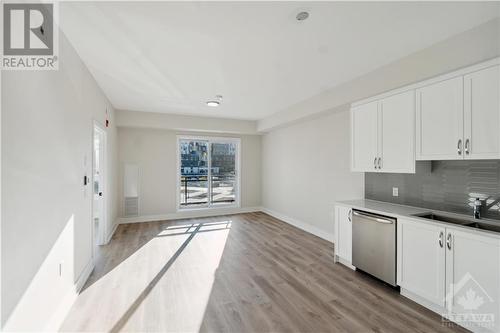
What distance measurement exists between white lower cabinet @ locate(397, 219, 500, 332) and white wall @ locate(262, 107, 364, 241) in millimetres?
1367

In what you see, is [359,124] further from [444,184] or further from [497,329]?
[497,329]

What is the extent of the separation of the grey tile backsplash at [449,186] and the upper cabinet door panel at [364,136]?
40cm

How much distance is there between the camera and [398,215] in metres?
2.57

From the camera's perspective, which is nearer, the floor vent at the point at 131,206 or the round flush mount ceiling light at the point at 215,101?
the round flush mount ceiling light at the point at 215,101

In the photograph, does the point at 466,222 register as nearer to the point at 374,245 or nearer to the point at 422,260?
the point at 422,260

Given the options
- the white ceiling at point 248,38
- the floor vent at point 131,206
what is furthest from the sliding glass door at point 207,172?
the white ceiling at point 248,38

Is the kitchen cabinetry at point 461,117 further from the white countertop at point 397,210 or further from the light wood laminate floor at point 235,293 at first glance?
the light wood laminate floor at point 235,293

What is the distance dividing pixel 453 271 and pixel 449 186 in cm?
100

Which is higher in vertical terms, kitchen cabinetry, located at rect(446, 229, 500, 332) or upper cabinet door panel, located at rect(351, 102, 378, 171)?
upper cabinet door panel, located at rect(351, 102, 378, 171)

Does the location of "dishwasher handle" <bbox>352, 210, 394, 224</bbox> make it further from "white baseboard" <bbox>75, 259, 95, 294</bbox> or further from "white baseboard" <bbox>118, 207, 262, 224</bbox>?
"white baseboard" <bbox>118, 207, 262, 224</bbox>

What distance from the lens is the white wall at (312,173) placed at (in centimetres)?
405

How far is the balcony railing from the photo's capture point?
21.0 ft

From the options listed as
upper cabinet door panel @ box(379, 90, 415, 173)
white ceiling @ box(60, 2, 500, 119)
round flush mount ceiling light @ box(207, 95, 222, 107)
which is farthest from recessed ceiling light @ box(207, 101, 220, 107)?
upper cabinet door panel @ box(379, 90, 415, 173)

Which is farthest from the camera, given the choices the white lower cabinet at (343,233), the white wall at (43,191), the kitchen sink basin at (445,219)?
the white lower cabinet at (343,233)
